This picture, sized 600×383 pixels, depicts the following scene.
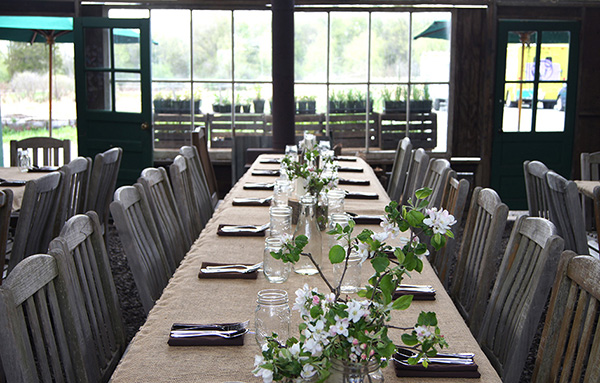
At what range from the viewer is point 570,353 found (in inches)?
69.1

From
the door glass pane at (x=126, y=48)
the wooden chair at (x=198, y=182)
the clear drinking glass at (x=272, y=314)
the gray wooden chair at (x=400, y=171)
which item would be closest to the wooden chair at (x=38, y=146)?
the wooden chair at (x=198, y=182)

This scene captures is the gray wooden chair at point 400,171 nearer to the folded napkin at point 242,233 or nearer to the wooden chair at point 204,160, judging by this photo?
the wooden chair at point 204,160

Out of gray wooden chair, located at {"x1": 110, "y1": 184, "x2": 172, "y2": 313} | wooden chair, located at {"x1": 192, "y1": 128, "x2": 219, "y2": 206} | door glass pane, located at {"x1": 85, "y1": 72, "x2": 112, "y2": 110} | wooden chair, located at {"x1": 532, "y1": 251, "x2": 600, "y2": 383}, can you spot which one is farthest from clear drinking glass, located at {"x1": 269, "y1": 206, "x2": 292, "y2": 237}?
door glass pane, located at {"x1": 85, "y1": 72, "x2": 112, "y2": 110}

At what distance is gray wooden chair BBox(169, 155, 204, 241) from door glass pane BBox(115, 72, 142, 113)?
8.73 feet

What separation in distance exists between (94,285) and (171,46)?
5.13 metres

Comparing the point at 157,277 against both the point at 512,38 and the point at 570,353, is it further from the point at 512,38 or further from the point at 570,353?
the point at 512,38

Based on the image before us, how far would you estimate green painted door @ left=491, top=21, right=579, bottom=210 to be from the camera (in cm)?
696

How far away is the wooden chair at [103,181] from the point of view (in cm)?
409

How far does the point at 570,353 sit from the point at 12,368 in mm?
1344

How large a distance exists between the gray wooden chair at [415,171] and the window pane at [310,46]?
2354 mm

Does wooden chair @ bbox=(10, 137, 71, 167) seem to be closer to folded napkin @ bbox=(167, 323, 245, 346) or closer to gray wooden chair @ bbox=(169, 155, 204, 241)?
gray wooden chair @ bbox=(169, 155, 204, 241)

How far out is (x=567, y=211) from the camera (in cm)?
353

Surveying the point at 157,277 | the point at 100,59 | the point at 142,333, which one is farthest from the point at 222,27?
the point at 142,333

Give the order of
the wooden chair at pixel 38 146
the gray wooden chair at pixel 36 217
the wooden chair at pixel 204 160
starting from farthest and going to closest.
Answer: the wooden chair at pixel 204 160 < the wooden chair at pixel 38 146 < the gray wooden chair at pixel 36 217
